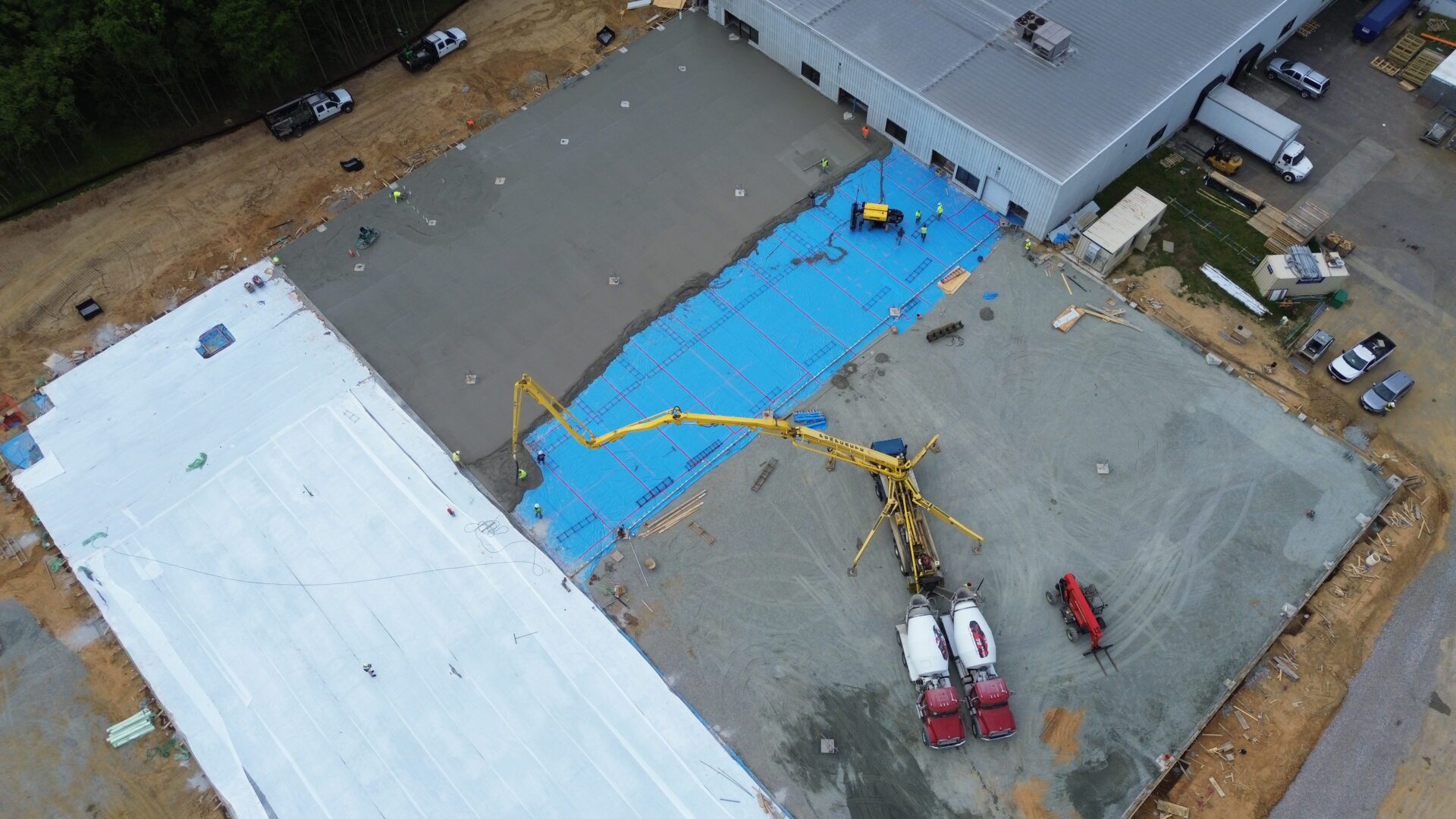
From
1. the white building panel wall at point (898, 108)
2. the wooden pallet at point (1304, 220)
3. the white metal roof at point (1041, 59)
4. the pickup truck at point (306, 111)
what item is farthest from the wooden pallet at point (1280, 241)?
the pickup truck at point (306, 111)

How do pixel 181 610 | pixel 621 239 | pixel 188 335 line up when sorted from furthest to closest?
pixel 621 239, pixel 188 335, pixel 181 610

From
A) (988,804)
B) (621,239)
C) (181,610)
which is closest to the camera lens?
(988,804)

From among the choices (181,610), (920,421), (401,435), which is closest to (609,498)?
(401,435)

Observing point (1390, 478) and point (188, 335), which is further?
point (188, 335)

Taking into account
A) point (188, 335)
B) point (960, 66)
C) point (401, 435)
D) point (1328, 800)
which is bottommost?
point (1328, 800)

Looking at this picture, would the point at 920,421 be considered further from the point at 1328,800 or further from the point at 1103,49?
the point at 1103,49

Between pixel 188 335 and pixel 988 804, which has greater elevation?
pixel 188 335

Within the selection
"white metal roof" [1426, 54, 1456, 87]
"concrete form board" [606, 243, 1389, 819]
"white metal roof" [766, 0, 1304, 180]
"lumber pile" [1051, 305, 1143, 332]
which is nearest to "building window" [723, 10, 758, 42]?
"white metal roof" [766, 0, 1304, 180]

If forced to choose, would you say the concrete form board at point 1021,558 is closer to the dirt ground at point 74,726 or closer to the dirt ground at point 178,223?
the dirt ground at point 74,726
